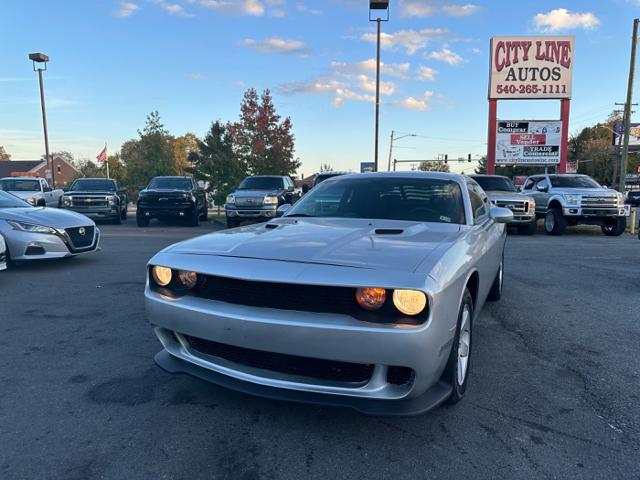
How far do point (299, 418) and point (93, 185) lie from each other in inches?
703

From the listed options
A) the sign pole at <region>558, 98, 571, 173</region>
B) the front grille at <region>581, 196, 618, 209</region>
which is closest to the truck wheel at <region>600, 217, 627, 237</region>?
the front grille at <region>581, 196, 618, 209</region>

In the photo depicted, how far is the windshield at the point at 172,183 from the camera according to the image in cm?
1780

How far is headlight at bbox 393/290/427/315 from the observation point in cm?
245

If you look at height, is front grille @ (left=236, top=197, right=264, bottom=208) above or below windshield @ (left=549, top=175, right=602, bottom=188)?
below

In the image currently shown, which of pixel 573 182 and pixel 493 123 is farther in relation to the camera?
pixel 493 123

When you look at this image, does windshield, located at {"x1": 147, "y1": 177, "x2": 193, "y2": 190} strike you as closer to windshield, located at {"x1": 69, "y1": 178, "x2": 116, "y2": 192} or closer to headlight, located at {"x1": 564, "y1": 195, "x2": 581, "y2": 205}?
windshield, located at {"x1": 69, "y1": 178, "x2": 116, "y2": 192}

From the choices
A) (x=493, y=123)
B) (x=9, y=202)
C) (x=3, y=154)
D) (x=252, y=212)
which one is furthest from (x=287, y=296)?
(x=3, y=154)

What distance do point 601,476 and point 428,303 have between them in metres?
1.19

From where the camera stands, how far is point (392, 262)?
261 cm

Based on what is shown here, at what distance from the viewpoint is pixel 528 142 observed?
68.9 feet

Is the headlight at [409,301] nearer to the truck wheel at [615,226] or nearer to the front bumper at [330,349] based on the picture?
the front bumper at [330,349]

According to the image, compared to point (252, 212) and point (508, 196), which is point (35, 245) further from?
point (508, 196)

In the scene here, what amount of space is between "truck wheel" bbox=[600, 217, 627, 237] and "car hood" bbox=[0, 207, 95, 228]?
13.7 m

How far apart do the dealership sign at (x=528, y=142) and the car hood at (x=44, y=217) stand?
17890 mm
